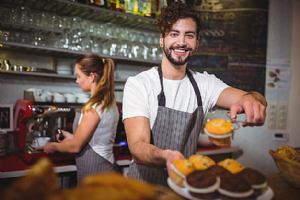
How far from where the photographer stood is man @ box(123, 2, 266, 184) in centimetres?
165

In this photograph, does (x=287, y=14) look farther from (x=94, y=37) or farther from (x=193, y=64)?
(x=94, y=37)

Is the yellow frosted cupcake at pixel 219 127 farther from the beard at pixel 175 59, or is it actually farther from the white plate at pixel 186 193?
the beard at pixel 175 59

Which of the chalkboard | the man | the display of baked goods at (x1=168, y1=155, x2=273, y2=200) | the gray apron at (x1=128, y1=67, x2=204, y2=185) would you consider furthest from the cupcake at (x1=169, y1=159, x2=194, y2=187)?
the chalkboard

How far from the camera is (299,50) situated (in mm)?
3158

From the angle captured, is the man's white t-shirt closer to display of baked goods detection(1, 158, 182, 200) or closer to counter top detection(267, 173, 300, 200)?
counter top detection(267, 173, 300, 200)

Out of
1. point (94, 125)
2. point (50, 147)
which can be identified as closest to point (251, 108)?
point (94, 125)

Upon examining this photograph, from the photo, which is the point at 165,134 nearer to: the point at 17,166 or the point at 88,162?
the point at 88,162

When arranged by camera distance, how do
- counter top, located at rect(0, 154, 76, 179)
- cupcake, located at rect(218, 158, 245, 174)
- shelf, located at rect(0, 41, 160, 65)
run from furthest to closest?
shelf, located at rect(0, 41, 160, 65)
counter top, located at rect(0, 154, 76, 179)
cupcake, located at rect(218, 158, 245, 174)

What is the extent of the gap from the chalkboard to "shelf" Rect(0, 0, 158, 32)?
878 mm

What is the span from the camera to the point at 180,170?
0.97m

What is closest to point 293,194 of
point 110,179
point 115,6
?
point 110,179

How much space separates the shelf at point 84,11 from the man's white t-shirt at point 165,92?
1.28 meters

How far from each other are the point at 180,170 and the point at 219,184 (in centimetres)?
13

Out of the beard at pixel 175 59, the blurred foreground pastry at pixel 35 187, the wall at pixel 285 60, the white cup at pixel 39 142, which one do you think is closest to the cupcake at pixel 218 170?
the blurred foreground pastry at pixel 35 187
